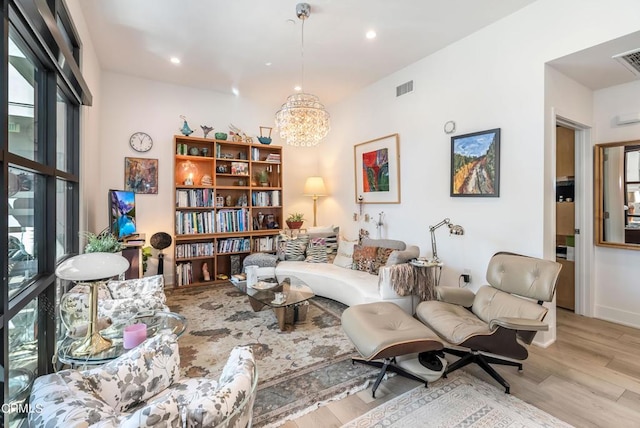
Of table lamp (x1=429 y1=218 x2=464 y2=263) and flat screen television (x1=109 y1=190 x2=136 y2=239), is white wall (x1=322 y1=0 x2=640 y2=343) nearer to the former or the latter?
table lamp (x1=429 y1=218 x2=464 y2=263)

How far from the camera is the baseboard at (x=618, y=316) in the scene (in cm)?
301

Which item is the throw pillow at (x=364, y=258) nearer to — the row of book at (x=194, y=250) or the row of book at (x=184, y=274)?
the row of book at (x=194, y=250)

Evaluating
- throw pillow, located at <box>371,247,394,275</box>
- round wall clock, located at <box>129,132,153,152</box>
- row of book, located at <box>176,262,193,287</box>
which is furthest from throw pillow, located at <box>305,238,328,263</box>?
round wall clock, located at <box>129,132,153,152</box>

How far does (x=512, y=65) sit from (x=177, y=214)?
4.53m

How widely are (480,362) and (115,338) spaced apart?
2486mm

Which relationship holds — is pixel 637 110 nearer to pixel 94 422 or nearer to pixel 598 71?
pixel 598 71

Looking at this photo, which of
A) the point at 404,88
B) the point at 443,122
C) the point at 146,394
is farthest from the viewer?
the point at 404,88

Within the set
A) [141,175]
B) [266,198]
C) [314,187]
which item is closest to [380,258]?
[314,187]

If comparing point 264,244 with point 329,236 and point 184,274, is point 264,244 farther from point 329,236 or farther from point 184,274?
point 184,274

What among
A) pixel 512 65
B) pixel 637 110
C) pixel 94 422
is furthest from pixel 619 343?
pixel 94 422

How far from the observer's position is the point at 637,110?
2.98m

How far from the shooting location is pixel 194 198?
4551 millimetres

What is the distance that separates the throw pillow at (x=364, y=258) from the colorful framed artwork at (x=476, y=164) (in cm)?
119

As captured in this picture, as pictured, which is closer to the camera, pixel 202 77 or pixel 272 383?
pixel 272 383
